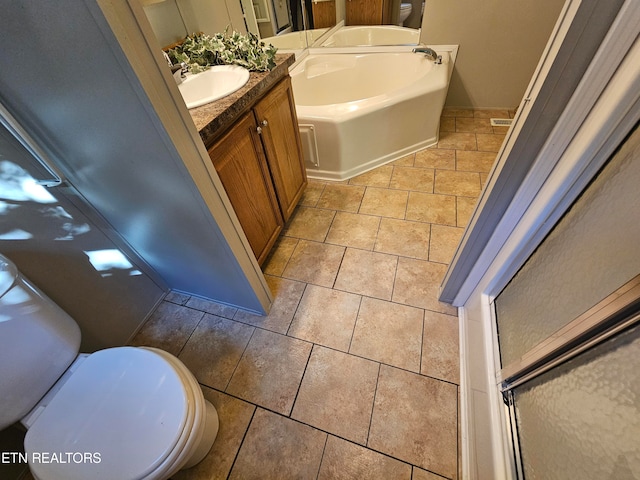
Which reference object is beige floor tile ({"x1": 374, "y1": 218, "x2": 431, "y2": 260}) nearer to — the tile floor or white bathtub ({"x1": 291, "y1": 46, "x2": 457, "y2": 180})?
the tile floor

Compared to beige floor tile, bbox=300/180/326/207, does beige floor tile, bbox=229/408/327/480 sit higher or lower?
higher

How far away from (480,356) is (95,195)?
152 centimetres

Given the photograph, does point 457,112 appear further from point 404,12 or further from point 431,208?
point 431,208

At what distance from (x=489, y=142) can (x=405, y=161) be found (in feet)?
2.50

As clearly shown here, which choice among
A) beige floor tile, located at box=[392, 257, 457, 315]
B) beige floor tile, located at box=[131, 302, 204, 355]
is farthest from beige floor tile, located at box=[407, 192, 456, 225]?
beige floor tile, located at box=[131, 302, 204, 355]

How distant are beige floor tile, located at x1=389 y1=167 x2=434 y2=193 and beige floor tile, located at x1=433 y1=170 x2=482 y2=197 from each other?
56 mm

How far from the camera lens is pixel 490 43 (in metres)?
2.33

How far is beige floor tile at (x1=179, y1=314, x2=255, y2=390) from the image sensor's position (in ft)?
4.03

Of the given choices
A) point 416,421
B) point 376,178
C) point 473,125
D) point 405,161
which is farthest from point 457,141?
point 416,421

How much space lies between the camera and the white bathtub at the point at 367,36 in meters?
2.76

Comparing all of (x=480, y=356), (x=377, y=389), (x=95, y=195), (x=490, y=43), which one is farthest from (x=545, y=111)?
(x=490, y=43)

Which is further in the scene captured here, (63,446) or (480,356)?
(480,356)

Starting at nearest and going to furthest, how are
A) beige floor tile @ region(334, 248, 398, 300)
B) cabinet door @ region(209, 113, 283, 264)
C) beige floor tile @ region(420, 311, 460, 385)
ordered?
cabinet door @ region(209, 113, 283, 264) → beige floor tile @ region(420, 311, 460, 385) → beige floor tile @ region(334, 248, 398, 300)

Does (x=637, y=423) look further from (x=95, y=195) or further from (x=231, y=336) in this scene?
(x=95, y=195)
